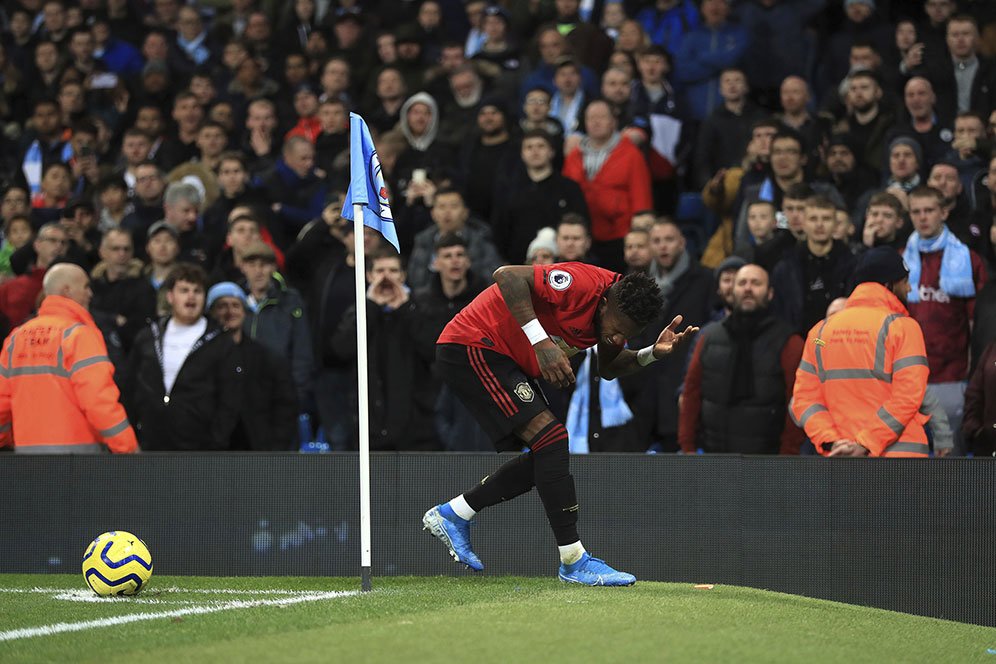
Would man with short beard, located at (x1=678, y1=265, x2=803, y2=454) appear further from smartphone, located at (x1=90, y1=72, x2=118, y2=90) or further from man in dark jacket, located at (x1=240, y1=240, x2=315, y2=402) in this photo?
smartphone, located at (x1=90, y1=72, x2=118, y2=90)

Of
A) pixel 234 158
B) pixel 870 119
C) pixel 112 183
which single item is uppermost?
pixel 870 119

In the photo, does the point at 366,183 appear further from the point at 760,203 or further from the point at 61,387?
the point at 760,203

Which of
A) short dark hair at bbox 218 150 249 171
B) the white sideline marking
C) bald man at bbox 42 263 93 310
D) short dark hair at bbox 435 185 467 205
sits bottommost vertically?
the white sideline marking

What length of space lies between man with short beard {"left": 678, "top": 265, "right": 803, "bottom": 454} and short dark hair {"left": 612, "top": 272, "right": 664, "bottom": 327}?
3.16m

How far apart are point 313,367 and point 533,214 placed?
104 inches

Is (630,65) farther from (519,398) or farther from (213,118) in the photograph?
(519,398)

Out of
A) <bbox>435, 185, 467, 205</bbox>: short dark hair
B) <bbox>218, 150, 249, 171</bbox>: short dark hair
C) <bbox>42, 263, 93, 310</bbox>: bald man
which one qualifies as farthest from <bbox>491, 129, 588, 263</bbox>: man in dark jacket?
<bbox>42, 263, 93, 310</bbox>: bald man

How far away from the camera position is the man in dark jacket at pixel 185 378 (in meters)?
12.4

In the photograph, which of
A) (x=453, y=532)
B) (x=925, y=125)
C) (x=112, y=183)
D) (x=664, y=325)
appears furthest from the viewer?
(x=112, y=183)

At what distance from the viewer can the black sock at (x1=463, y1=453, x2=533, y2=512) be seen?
9.27 m

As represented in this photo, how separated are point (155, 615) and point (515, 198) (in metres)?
7.24

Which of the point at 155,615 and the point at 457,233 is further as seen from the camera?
the point at 457,233

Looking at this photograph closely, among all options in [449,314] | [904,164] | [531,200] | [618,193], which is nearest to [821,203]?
[904,164]

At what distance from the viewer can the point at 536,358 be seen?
8867 millimetres
